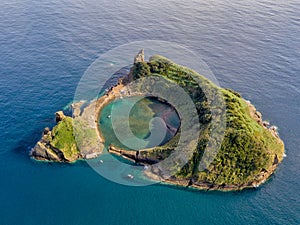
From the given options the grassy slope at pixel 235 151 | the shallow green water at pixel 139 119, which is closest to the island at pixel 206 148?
the grassy slope at pixel 235 151

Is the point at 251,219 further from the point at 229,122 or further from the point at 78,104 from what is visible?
the point at 78,104

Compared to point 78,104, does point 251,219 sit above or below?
below

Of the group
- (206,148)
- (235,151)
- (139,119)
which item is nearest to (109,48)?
(139,119)

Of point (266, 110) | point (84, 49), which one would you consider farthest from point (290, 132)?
point (84, 49)

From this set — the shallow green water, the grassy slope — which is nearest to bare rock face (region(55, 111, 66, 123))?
the shallow green water

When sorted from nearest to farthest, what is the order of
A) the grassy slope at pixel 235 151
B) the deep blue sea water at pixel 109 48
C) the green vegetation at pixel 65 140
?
the deep blue sea water at pixel 109 48
the grassy slope at pixel 235 151
the green vegetation at pixel 65 140

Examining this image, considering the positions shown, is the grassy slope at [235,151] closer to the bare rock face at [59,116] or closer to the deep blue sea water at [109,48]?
the deep blue sea water at [109,48]
